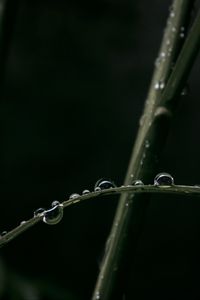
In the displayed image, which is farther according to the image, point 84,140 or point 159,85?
point 84,140

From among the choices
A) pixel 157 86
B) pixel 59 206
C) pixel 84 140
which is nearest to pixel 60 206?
pixel 59 206

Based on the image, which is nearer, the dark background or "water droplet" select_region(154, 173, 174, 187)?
"water droplet" select_region(154, 173, 174, 187)

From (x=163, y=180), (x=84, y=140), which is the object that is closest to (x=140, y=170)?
(x=163, y=180)

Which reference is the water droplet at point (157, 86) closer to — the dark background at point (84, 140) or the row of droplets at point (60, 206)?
the row of droplets at point (60, 206)

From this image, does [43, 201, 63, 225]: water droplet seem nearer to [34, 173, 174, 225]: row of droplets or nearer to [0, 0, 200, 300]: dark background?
[34, 173, 174, 225]: row of droplets

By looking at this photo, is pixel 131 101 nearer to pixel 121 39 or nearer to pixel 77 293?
pixel 121 39

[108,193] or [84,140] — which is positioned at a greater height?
[84,140]

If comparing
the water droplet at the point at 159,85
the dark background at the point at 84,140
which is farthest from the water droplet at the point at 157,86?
the dark background at the point at 84,140

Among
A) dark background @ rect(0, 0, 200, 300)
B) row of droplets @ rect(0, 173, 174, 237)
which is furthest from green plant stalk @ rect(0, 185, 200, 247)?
dark background @ rect(0, 0, 200, 300)

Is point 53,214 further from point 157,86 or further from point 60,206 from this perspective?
point 157,86
